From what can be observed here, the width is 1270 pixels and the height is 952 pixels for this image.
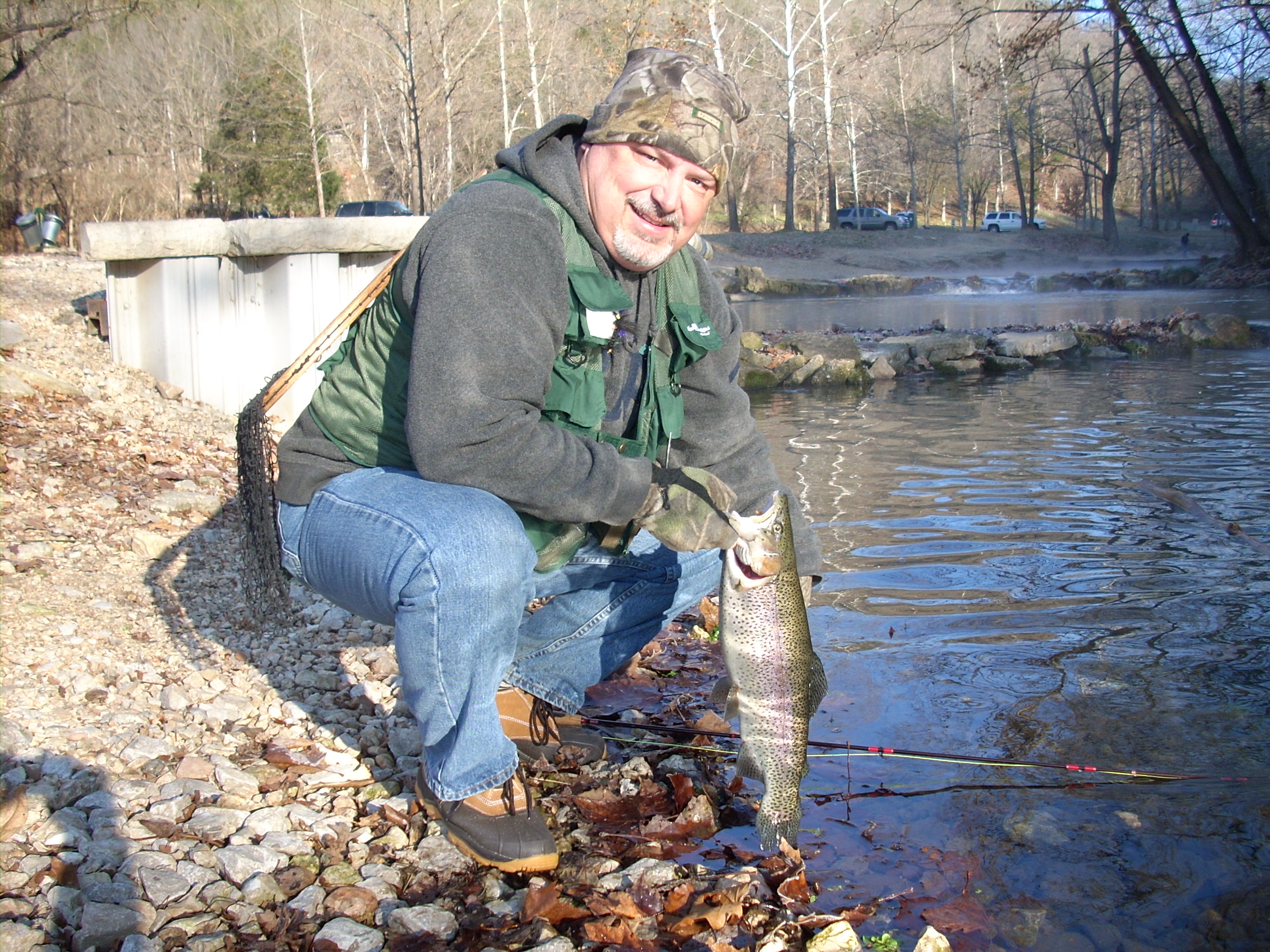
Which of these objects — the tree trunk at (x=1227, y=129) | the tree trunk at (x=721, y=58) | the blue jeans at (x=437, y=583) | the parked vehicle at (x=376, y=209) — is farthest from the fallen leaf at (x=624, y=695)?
the parked vehicle at (x=376, y=209)

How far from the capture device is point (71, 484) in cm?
586

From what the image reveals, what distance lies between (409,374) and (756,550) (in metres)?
1.08

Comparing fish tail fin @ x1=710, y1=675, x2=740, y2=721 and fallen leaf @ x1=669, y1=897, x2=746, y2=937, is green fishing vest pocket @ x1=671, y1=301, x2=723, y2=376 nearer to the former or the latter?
fish tail fin @ x1=710, y1=675, x2=740, y2=721

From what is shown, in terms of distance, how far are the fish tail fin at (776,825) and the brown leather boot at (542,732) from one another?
0.82 m

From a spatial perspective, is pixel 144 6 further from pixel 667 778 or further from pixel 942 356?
pixel 667 778

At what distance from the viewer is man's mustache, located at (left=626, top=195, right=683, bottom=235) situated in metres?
3.24

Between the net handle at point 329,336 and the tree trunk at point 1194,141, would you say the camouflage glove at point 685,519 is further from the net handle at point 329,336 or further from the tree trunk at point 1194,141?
the tree trunk at point 1194,141

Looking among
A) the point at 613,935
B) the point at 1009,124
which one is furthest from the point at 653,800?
the point at 1009,124

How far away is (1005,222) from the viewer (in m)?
62.8

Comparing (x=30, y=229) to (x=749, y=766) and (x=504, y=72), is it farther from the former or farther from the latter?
(x=504, y=72)

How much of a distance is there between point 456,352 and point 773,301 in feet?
110

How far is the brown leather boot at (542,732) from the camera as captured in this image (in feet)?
12.0

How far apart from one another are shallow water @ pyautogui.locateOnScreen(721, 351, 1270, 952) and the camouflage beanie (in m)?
2.12

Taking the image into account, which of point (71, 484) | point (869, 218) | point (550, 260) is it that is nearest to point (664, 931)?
point (550, 260)
